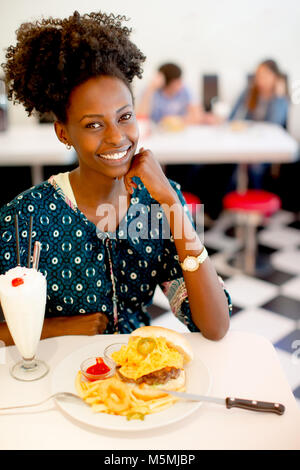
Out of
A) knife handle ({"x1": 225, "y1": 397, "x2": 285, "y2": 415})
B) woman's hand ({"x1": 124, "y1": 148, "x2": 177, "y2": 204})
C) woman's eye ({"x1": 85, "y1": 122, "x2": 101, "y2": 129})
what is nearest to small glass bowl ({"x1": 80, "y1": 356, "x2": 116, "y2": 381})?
knife handle ({"x1": 225, "y1": 397, "x2": 285, "y2": 415})

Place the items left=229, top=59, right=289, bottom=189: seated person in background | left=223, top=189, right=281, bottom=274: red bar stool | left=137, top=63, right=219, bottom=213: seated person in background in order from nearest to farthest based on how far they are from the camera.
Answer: left=223, top=189, right=281, bottom=274: red bar stool, left=229, top=59, right=289, bottom=189: seated person in background, left=137, top=63, right=219, bottom=213: seated person in background

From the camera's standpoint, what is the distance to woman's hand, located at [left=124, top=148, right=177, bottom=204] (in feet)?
4.66

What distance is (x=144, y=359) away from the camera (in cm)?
109

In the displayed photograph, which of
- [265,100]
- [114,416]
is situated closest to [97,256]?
[114,416]

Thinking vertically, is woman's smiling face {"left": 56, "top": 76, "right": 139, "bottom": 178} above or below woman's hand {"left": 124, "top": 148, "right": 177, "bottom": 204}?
above

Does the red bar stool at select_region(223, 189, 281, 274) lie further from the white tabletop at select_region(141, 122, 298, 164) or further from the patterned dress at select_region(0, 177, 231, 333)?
the patterned dress at select_region(0, 177, 231, 333)

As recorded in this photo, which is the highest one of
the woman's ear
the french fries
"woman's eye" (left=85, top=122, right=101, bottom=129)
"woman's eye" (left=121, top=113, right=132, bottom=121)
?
"woman's eye" (left=121, top=113, right=132, bottom=121)

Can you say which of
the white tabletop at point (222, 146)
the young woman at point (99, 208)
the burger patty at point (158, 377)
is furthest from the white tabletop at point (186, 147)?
the burger patty at point (158, 377)

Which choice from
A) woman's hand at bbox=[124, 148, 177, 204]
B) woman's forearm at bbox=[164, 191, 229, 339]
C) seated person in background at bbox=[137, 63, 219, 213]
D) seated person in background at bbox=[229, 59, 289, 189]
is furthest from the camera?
seated person in background at bbox=[137, 63, 219, 213]

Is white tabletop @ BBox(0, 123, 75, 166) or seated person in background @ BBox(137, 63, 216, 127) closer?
white tabletop @ BBox(0, 123, 75, 166)

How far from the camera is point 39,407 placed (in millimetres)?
1047

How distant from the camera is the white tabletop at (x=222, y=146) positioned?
3648 millimetres

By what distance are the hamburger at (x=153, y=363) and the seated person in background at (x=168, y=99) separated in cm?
415
